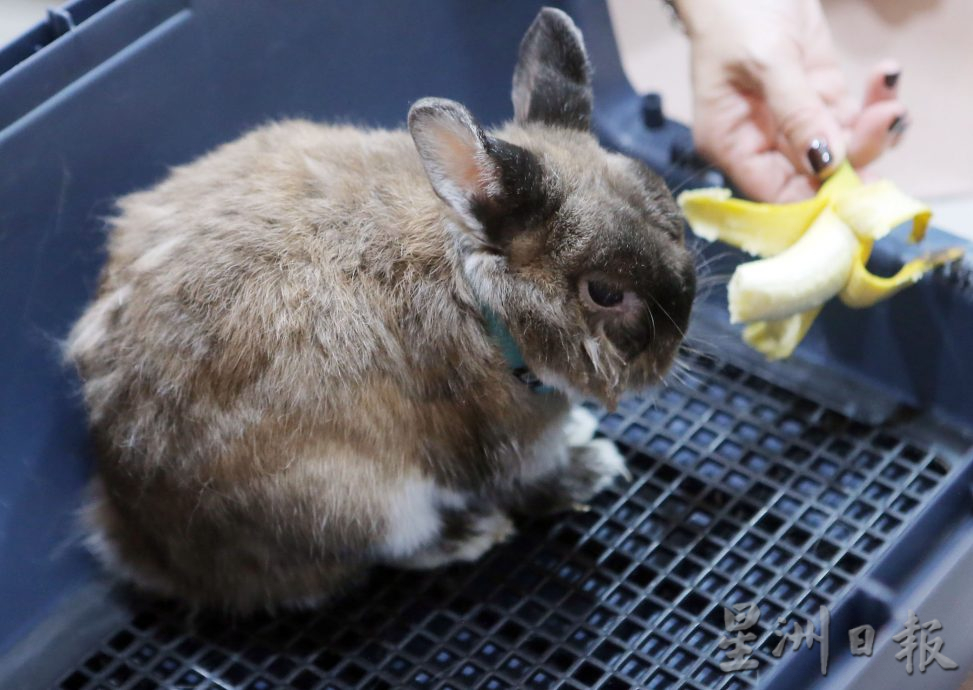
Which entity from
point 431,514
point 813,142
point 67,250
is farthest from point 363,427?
point 813,142

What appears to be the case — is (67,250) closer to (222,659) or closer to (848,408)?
(222,659)

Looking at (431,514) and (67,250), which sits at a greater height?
(67,250)

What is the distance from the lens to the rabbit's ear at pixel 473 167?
1.19 meters

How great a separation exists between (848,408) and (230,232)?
939 mm

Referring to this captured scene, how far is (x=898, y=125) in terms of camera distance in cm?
164

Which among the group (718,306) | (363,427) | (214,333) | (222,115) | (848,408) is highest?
(222,115)

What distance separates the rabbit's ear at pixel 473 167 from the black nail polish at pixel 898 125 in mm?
635

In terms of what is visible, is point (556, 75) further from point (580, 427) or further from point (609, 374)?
point (580, 427)

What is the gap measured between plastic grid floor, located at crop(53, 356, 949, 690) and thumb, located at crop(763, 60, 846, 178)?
40cm

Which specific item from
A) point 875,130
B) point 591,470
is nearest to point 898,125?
point 875,130

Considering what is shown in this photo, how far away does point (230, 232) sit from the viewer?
1344mm

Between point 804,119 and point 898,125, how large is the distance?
0.58 feet

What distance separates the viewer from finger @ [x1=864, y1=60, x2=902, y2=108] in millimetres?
1627

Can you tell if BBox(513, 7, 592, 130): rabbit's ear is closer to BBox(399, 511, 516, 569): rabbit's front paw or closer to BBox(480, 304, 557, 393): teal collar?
BBox(480, 304, 557, 393): teal collar
